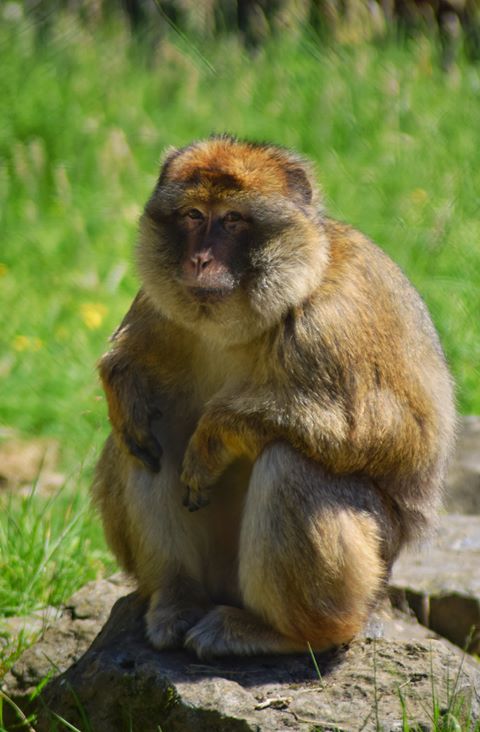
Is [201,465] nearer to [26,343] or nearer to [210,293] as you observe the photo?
[210,293]

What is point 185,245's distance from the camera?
4535 millimetres

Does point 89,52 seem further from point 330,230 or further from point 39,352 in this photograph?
point 330,230

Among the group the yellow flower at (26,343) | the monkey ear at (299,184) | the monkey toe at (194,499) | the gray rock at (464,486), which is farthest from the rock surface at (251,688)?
the yellow flower at (26,343)

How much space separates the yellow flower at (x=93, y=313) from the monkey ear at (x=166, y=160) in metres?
4.25

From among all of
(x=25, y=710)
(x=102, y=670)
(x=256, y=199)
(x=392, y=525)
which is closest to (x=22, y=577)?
(x=25, y=710)

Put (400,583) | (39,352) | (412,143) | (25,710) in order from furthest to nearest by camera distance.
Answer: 1. (412,143)
2. (39,352)
3. (400,583)
4. (25,710)

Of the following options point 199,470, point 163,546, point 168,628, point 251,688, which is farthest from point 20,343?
point 251,688

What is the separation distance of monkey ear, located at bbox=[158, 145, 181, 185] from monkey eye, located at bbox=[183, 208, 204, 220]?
0.75ft

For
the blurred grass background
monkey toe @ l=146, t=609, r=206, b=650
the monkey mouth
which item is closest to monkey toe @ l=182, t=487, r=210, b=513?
monkey toe @ l=146, t=609, r=206, b=650

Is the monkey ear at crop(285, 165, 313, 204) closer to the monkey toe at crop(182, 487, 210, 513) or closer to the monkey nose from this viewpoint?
the monkey nose

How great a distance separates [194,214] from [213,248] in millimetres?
189

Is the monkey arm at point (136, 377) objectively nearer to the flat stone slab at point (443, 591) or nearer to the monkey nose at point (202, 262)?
the monkey nose at point (202, 262)

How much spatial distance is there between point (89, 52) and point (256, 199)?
23.8 feet

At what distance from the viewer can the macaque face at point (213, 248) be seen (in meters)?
4.36
